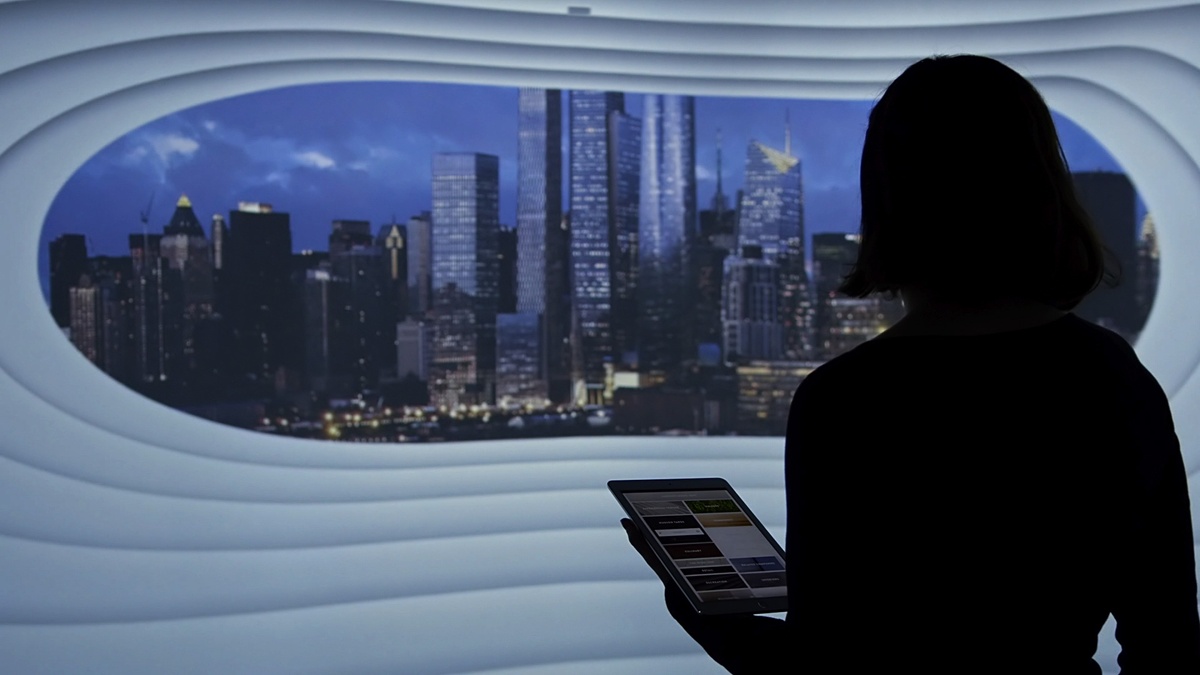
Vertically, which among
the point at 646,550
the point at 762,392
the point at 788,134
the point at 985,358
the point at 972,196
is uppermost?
the point at 788,134

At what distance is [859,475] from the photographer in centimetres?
82

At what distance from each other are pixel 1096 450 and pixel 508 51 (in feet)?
14.4

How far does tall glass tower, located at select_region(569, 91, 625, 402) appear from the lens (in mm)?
22953

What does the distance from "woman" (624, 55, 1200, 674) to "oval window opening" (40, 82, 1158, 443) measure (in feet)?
37.7

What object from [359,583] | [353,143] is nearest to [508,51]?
[359,583]

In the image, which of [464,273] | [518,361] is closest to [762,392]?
[518,361]

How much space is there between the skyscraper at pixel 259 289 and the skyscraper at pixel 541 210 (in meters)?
6.50

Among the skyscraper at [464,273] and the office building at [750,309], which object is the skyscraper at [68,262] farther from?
the office building at [750,309]

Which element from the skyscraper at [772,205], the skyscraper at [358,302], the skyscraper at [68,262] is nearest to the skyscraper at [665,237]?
the skyscraper at [772,205]

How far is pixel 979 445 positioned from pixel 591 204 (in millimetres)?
22418

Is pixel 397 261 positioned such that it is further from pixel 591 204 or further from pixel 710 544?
pixel 710 544

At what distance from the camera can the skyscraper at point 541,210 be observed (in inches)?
877

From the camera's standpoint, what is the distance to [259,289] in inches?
613

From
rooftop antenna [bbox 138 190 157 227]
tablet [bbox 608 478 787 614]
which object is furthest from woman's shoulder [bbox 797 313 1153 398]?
rooftop antenna [bbox 138 190 157 227]
